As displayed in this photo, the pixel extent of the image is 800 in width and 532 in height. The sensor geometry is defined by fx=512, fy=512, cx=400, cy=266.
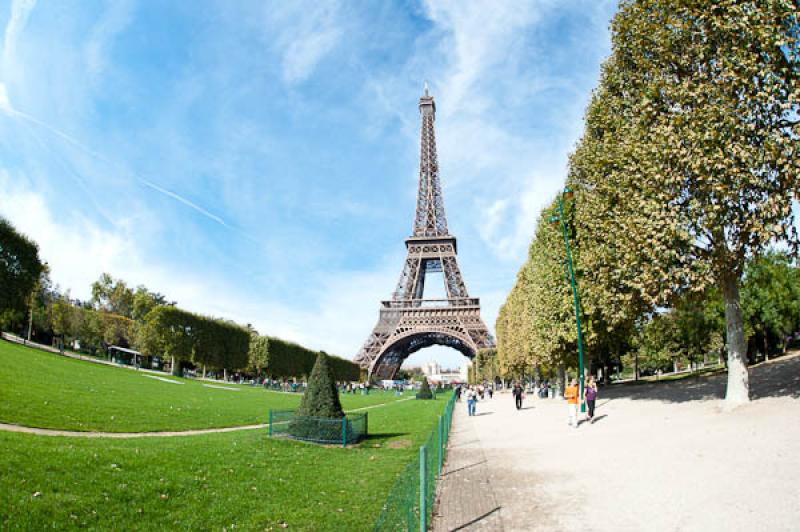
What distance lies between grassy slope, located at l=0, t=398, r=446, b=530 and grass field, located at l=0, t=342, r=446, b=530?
2 centimetres

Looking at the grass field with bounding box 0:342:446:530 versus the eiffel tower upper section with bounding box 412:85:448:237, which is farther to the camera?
the eiffel tower upper section with bounding box 412:85:448:237

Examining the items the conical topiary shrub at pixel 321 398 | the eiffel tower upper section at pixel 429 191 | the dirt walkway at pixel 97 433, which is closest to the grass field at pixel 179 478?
the dirt walkway at pixel 97 433

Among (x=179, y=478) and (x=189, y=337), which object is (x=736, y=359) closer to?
(x=179, y=478)

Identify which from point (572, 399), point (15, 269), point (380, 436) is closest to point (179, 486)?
point (380, 436)

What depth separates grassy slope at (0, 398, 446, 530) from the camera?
762 centimetres

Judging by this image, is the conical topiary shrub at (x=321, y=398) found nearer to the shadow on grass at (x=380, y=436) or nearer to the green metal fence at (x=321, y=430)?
the green metal fence at (x=321, y=430)

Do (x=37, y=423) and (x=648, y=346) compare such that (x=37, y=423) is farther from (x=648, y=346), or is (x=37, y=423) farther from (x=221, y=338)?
(x=648, y=346)

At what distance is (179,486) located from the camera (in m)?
9.38

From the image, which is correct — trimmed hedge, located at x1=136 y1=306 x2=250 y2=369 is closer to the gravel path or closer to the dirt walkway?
the dirt walkway

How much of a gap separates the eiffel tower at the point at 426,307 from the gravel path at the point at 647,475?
5570 cm

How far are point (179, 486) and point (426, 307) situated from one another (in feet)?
224

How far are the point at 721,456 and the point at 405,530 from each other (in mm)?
7833

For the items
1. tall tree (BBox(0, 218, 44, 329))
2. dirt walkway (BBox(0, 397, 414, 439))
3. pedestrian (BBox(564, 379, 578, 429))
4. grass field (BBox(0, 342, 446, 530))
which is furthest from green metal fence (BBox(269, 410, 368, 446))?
tall tree (BBox(0, 218, 44, 329))

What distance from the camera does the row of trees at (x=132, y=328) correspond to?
42.3m
